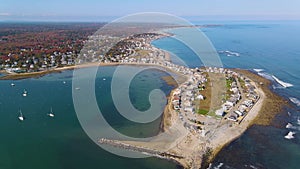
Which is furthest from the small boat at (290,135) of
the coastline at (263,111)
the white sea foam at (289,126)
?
the coastline at (263,111)

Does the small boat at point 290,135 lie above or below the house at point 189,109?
below

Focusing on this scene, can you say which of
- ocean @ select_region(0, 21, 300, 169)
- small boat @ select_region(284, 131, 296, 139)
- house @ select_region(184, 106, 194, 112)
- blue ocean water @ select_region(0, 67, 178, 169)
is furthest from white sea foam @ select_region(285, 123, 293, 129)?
blue ocean water @ select_region(0, 67, 178, 169)

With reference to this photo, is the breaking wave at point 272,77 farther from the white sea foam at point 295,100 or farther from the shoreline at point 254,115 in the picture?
the white sea foam at point 295,100

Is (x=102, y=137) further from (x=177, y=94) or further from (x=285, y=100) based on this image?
(x=285, y=100)

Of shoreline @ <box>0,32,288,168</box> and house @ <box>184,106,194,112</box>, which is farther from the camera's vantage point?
house @ <box>184,106,194,112</box>

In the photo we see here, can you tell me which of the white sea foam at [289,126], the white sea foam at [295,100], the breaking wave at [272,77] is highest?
the breaking wave at [272,77]

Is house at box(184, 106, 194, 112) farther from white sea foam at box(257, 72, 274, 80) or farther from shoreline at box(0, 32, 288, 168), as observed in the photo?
white sea foam at box(257, 72, 274, 80)

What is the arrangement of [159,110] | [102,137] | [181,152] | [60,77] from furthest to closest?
[60,77] → [159,110] → [102,137] → [181,152]

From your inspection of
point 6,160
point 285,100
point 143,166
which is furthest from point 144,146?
point 285,100

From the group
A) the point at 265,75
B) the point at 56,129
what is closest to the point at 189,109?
the point at 56,129

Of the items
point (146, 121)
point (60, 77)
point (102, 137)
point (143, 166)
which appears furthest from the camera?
point (60, 77)

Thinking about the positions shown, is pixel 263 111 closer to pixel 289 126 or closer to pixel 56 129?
pixel 289 126
